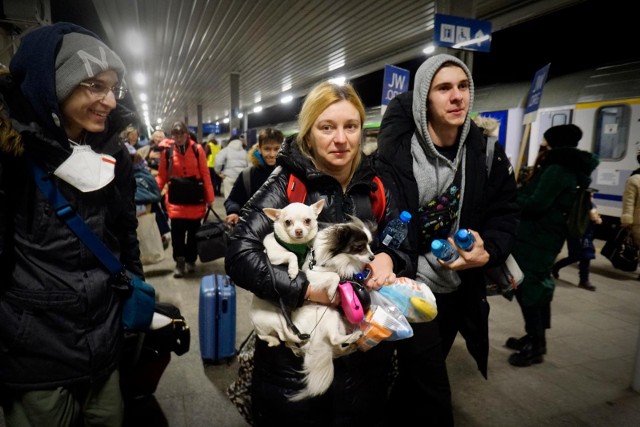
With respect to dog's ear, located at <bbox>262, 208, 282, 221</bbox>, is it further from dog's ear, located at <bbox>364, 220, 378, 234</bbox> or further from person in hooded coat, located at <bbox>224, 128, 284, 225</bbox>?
person in hooded coat, located at <bbox>224, 128, 284, 225</bbox>

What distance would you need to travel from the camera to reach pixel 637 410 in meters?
3.07

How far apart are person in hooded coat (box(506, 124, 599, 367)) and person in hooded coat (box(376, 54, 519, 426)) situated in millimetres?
1641

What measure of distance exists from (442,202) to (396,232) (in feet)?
1.51

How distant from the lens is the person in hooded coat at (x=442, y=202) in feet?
6.88

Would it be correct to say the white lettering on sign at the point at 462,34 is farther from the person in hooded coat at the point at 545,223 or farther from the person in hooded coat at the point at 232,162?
the person in hooded coat at the point at 232,162

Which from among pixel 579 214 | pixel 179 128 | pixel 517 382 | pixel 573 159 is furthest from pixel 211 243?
pixel 579 214

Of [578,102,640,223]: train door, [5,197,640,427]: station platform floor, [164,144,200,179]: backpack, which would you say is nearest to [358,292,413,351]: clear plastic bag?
[5,197,640,427]: station platform floor

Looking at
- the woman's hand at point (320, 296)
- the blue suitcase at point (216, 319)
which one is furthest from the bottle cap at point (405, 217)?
the blue suitcase at point (216, 319)

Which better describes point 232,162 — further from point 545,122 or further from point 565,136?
point 545,122

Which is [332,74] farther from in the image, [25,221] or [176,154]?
[25,221]

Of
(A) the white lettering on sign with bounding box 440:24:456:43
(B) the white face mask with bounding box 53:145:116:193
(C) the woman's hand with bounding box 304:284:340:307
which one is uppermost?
(A) the white lettering on sign with bounding box 440:24:456:43

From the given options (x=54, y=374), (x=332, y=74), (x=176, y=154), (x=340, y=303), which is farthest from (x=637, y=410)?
(x=332, y=74)

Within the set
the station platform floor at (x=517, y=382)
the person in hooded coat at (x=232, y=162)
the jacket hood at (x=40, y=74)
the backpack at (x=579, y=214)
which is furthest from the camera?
the person in hooded coat at (x=232, y=162)

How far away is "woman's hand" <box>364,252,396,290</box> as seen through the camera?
1.64 metres
